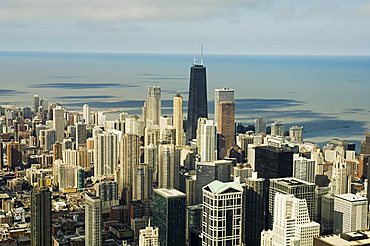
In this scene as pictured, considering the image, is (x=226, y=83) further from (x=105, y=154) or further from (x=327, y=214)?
(x=327, y=214)

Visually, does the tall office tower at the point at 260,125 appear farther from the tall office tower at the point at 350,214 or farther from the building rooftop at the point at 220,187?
the building rooftop at the point at 220,187

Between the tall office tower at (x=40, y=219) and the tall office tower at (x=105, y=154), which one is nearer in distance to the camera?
the tall office tower at (x=40, y=219)

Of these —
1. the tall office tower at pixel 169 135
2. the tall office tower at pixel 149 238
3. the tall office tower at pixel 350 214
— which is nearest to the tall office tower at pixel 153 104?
the tall office tower at pixel 169 135

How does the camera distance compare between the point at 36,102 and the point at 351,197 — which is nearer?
the point at 351,197

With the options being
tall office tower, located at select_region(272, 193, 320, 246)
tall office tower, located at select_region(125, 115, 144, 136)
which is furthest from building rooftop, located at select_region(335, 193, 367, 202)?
tall office tower, located at select_region(125, 115, 144, 136)

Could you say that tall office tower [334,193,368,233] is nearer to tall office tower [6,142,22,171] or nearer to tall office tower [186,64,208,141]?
tall office tower [186,64,208,141]

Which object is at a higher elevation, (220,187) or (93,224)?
(220,187)

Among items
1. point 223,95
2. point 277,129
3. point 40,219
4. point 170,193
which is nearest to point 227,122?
point 277,129
